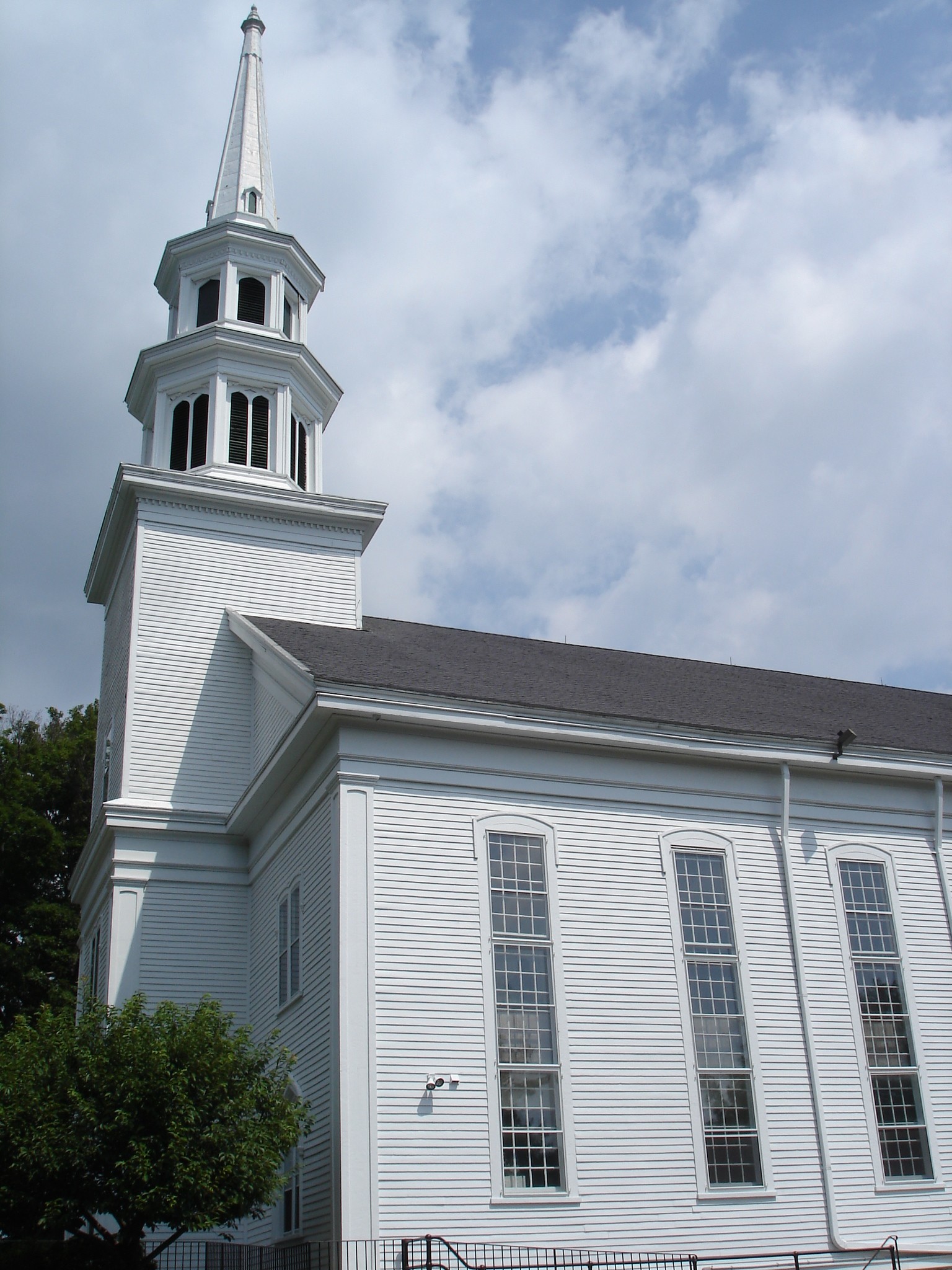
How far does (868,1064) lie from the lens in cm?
1958

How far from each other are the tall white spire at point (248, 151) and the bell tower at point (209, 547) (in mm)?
86

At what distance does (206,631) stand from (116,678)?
2.78 metres

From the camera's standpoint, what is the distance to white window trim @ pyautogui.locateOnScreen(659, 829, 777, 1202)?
1759 cm

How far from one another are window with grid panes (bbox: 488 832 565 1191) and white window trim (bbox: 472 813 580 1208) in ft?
0.26

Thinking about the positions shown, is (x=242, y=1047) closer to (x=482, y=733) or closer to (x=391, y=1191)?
(x=391, y=1191)

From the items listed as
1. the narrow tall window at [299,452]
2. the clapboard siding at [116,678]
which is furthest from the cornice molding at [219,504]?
the narrow tall window at [299,452]

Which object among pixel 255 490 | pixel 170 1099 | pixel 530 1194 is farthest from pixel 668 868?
pixel 255 490

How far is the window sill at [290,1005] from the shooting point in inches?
723

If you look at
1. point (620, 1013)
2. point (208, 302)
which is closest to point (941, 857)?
point (620, 1013)

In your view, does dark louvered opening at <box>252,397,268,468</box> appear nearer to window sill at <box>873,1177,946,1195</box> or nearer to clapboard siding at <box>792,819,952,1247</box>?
clapboard siding at <box>792,819,952,1247</box>

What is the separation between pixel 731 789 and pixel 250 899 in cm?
898

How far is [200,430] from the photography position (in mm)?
27828

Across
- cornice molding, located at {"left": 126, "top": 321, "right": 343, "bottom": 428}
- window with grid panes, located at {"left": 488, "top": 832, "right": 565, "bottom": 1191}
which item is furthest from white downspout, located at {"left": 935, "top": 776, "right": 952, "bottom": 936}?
cornice molding, located at {"left": 126, "top": 321, "right": 343, "bottom": 428}

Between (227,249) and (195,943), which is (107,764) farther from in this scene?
(227,249)
